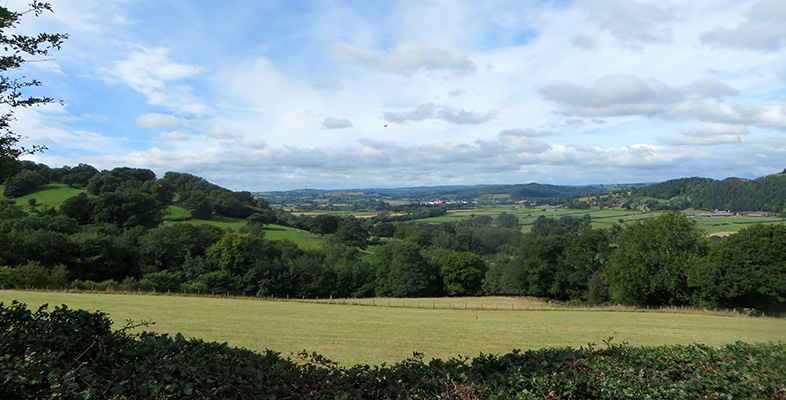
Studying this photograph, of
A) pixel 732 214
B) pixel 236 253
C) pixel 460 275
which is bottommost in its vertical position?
pixel 460 275

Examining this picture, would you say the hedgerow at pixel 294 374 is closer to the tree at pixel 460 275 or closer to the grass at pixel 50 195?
the tree at pixel 460 275

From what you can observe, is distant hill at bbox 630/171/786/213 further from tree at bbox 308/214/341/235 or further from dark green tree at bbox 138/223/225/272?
dark green tree at bbox 138/223/225/272

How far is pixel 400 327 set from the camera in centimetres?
2222

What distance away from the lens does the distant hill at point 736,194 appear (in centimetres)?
9010

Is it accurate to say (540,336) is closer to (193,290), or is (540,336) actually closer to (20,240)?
(193,290)

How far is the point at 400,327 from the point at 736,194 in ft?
402

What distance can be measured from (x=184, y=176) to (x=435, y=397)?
427 feet

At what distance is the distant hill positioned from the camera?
90.1m

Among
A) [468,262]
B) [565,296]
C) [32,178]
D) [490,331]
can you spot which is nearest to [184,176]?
[32,178]

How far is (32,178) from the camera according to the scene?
7675cm

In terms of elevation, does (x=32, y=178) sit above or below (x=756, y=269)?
above

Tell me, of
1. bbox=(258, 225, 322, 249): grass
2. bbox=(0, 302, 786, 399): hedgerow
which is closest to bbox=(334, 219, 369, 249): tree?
bbox=(258, 225, 322, 249): grass

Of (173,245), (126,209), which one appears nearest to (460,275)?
(173,245)

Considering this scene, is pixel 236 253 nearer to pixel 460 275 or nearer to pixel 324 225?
pixel 460 275
